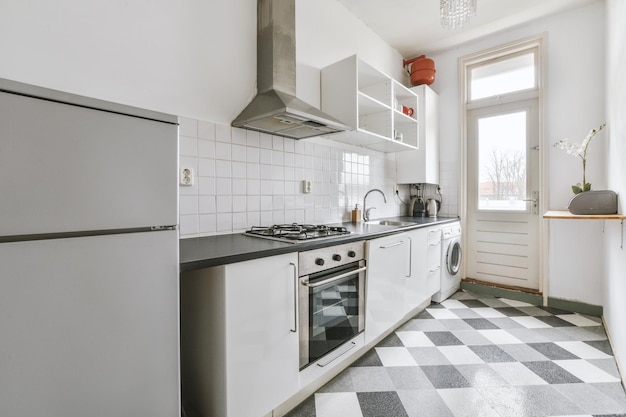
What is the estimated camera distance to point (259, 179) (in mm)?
2004

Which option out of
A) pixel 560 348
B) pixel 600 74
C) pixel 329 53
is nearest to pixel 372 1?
pixel 329 53

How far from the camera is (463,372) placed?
179 centimetres

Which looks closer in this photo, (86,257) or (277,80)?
(86,257)

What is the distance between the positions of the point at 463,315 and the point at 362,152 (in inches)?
74.9

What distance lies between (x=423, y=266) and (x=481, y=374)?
99 cm

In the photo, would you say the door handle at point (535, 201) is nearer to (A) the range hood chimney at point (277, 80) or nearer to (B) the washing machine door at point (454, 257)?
(B) the washing machine door at point (454, 257)

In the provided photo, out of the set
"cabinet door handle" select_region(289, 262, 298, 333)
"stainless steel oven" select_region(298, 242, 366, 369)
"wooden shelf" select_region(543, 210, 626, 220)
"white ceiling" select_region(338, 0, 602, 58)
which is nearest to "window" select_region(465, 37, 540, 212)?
"white ceiling" select_region(338, 0, 602, 58)

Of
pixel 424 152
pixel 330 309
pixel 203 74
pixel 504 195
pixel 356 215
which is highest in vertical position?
pixel 203 74

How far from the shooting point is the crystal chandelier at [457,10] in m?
2.05

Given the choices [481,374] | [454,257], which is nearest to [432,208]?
[454,257]

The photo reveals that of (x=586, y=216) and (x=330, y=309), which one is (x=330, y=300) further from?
(x=586, y=216)

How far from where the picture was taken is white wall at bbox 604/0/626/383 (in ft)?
5.77

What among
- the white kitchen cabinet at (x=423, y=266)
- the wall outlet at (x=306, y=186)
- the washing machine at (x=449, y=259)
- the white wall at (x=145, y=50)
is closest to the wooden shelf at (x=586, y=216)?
the white kitchen cabinet at (x=423, y=266)

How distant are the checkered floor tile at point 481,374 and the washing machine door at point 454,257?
0.66m
